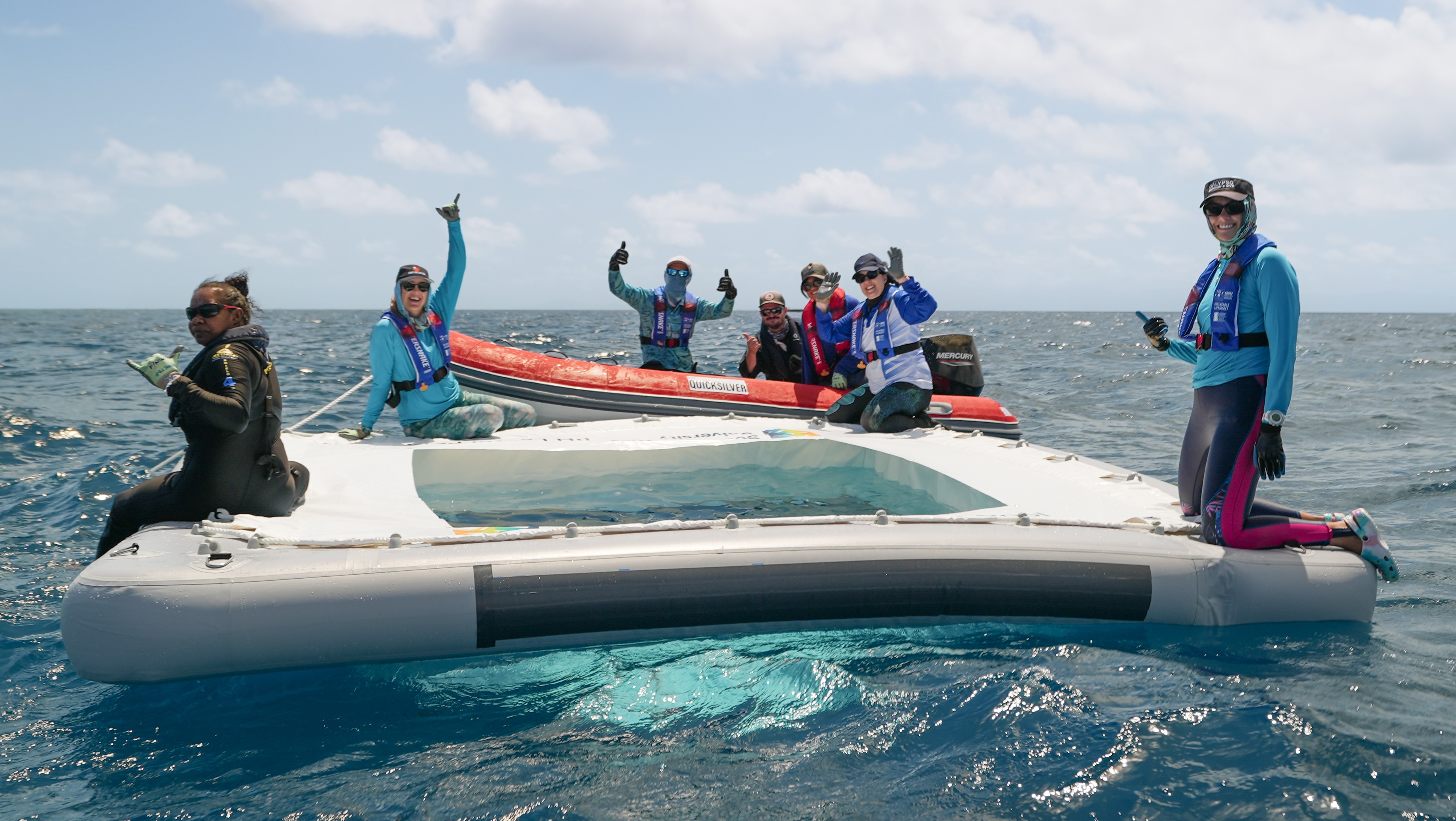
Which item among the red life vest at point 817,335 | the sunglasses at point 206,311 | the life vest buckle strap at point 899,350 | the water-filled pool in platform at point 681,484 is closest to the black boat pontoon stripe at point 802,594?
the water-filled pool in platform at point 681,484

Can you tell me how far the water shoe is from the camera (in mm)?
3377

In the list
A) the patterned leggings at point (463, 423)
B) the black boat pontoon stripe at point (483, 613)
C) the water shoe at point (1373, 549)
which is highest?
the patterned leggings at point (463, 423)

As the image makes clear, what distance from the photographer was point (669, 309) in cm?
759

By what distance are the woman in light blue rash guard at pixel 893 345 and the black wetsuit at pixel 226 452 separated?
3638mm

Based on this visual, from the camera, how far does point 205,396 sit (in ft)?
10.2

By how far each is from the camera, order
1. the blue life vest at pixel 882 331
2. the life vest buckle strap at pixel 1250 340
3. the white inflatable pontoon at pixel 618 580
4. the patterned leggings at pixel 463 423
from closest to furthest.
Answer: the white inflatable pontoon at pixel 618 580, the life vest buckle strap at pixel 1250 340, the patterned leggings at pixel 463 423, the blue life vest at pixel 882 331

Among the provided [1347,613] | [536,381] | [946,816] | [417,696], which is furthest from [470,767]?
[536,381]

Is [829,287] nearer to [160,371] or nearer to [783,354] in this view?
[783,354]

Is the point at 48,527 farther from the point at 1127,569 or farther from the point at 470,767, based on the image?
the point at 1127,569

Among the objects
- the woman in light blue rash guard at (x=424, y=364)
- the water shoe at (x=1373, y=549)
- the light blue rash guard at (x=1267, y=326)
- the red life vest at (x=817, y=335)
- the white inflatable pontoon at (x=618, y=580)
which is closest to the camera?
the white inflatable pontoon at (x=618, y=580)

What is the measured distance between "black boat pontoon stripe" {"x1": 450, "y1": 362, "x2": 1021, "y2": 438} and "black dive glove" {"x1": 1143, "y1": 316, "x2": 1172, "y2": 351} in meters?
3.18

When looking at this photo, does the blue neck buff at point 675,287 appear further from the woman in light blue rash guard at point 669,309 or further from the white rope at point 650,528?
the white rope at point 650,528

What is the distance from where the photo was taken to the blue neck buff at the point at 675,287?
296 inches

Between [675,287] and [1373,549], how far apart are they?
526cm
